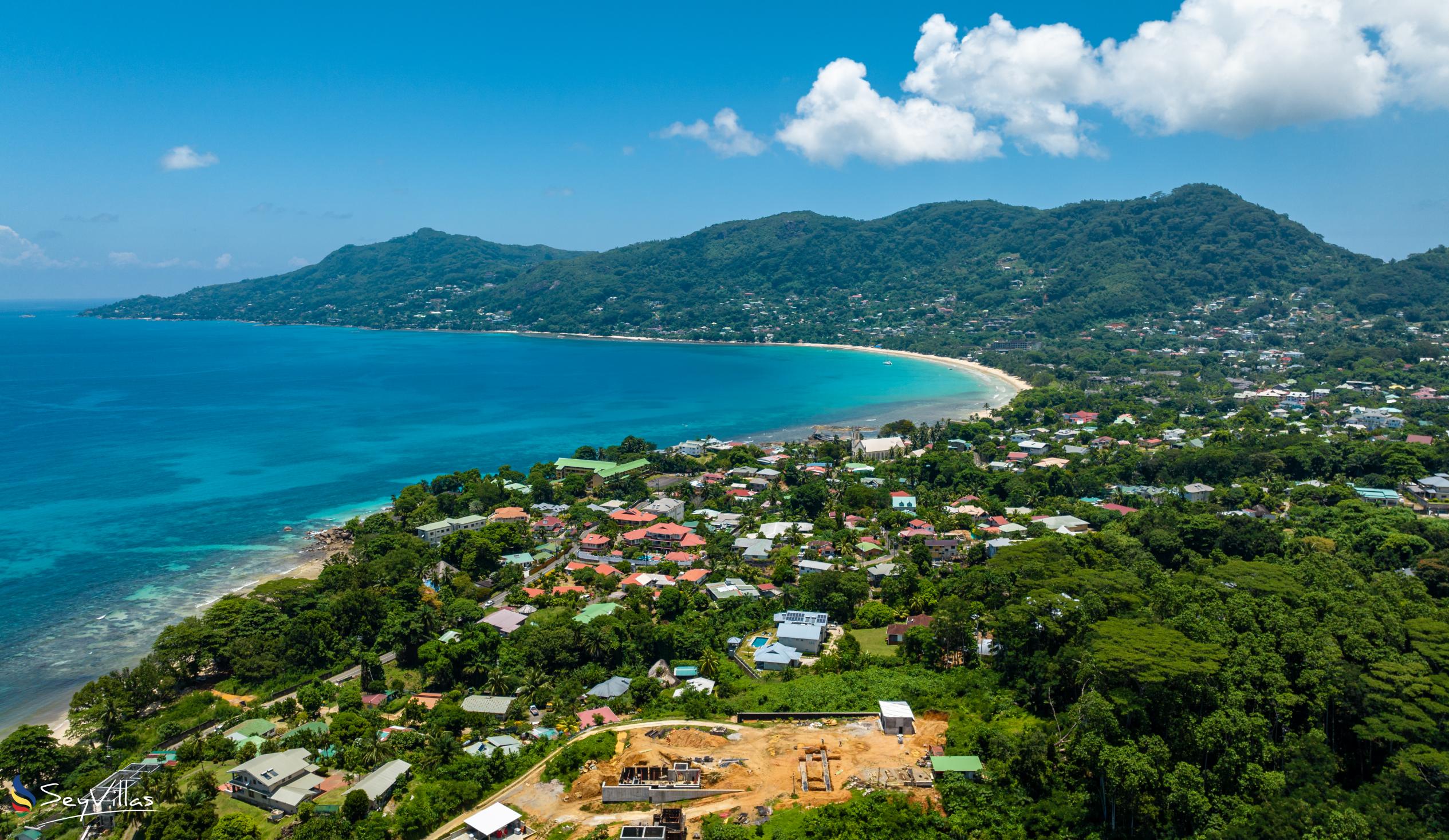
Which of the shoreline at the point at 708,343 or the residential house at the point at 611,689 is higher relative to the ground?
the shoreline at the point at 708,343

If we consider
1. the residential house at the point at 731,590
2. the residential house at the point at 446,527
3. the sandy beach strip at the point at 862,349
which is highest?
the sandy beach strip at the point at 862,349

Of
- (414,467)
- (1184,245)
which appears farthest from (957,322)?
(414,467)

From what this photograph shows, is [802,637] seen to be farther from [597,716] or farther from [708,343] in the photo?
[708,343]

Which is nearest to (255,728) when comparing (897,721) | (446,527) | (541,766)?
(541,766)

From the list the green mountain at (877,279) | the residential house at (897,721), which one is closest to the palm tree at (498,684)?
the residential house at (897,721)

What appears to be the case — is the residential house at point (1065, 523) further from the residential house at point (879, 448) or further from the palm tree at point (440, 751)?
the palm tree at point (440, 751)

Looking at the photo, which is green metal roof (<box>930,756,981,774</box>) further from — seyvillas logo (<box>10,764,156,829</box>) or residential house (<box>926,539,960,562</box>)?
seyvillas logo (<box>10,764,156,829</box>)

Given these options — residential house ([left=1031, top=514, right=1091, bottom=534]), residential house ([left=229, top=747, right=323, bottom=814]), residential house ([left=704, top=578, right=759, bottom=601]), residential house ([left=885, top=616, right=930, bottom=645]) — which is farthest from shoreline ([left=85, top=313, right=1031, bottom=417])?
residential house ([left=229, top=747, right=323, bottom=814])
